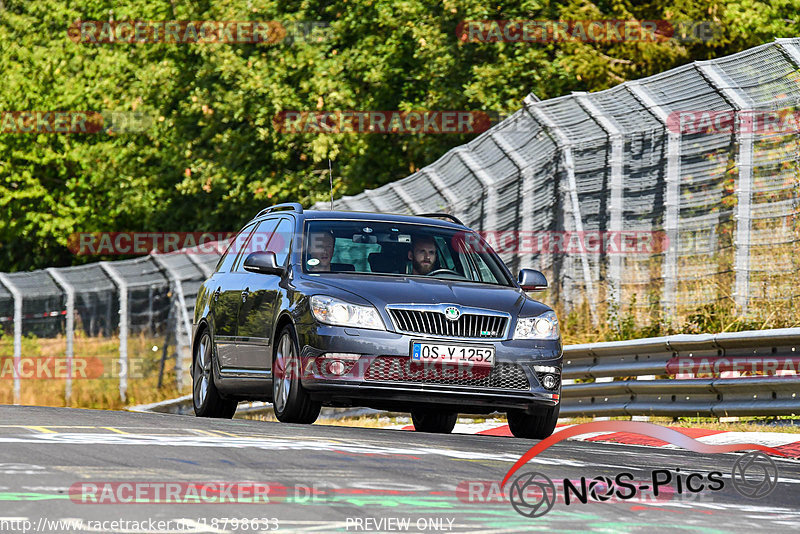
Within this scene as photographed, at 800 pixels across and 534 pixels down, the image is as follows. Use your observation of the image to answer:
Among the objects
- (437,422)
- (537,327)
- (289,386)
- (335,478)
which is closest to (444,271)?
(537,327)

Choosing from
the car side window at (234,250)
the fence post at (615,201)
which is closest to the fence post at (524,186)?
the fence post at (615,201)

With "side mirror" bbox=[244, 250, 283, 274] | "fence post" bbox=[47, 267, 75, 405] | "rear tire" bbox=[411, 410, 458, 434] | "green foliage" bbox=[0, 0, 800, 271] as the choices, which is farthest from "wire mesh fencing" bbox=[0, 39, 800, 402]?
"green foliage" bbox=[0, 0, 800, 271]

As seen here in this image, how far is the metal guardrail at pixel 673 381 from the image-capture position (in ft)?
40.9

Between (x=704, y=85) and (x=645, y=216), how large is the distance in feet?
5.36

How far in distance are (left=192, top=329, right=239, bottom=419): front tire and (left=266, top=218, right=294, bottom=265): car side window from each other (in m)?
1.14

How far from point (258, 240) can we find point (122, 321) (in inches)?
504

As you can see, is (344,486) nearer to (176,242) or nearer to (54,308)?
(54,308)

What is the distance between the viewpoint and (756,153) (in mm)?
15562

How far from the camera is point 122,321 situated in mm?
26406

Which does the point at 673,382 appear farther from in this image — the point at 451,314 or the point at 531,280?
the point at 451,314

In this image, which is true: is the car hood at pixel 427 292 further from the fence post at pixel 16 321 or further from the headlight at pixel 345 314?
the fence post at pixel 16 321

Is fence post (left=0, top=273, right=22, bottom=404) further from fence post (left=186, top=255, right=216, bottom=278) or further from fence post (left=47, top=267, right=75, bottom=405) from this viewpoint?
fence post (left=186, top=255, right=216, bottom=278)

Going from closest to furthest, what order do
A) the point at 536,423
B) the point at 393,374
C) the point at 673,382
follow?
the point at 393,374, the point at 536,423, the point at 673,382

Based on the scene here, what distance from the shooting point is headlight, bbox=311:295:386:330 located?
1142 cm
